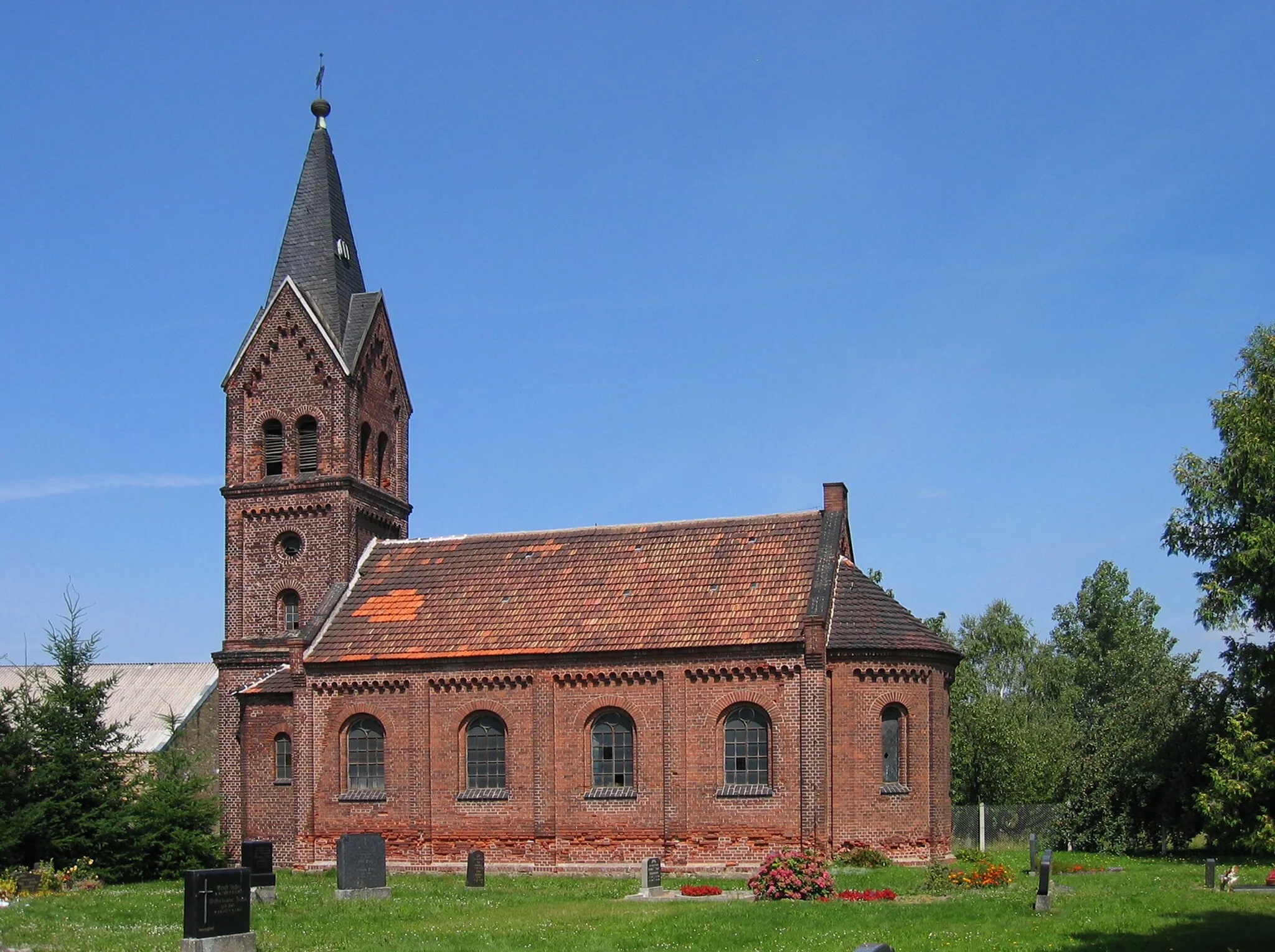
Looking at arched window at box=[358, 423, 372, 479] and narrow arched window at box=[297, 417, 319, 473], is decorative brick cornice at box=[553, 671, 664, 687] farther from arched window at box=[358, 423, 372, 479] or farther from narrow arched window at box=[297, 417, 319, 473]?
narrow arched window at box=[297, 417, 319, 473]

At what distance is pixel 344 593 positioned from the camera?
42.4 meters

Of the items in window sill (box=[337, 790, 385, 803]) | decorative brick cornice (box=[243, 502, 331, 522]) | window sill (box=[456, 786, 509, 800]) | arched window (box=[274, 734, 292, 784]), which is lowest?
window sill (box=[337, 790, 385, 803])

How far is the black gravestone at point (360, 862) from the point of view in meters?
29.6

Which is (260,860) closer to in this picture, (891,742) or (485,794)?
(485,794)

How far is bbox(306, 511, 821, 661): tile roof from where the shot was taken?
122 ft

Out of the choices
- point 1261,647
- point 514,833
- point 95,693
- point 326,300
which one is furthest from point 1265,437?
point 95,693

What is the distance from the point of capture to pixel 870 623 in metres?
36.6

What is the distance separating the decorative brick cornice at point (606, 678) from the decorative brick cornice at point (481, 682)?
3.25ft

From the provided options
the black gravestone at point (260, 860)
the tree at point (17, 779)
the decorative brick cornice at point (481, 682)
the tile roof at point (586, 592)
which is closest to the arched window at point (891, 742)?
the tile roof at point (586, 592)

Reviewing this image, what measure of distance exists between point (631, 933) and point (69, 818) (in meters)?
19.0

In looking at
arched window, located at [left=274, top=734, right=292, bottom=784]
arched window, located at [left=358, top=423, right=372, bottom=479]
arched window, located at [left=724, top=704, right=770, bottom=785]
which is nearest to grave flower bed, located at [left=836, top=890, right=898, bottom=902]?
arched window, located at [left=724, top=704, right=770, bottom=785]

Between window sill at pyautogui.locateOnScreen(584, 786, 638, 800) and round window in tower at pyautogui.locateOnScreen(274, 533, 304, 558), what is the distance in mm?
12551

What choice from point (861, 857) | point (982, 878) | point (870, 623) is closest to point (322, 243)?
point (870, 623)

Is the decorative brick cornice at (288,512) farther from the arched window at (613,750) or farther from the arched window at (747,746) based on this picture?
the arched window at (747,746)
